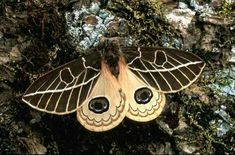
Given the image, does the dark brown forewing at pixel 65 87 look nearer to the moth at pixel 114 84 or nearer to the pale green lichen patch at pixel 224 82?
the moth at pixel 114 84

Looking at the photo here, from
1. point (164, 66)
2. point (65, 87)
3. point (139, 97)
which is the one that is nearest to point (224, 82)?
point (164, 66)

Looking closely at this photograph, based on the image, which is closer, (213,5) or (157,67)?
(157,67)

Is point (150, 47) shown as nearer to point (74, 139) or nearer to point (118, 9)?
point (118, 9)

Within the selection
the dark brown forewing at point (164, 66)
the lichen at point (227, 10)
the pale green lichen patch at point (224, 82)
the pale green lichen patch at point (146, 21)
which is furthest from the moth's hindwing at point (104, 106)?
the lichen at point (227, 10)

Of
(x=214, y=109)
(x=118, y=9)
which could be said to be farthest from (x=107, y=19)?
(x=214, y=109)

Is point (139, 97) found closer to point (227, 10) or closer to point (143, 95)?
point (143, 95)

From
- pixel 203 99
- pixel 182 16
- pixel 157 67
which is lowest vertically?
pixel 203 99

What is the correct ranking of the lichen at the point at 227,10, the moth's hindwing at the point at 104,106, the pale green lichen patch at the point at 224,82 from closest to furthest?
the moth's hindwing at the point at 104,106 < the pale green lichen patch at the point at 224,82 < the lichen at the point at 227,10

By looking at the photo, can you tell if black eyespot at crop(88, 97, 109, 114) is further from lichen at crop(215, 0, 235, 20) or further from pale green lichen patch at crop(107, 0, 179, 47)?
lichen at crop(215, 0, 235, 20)
